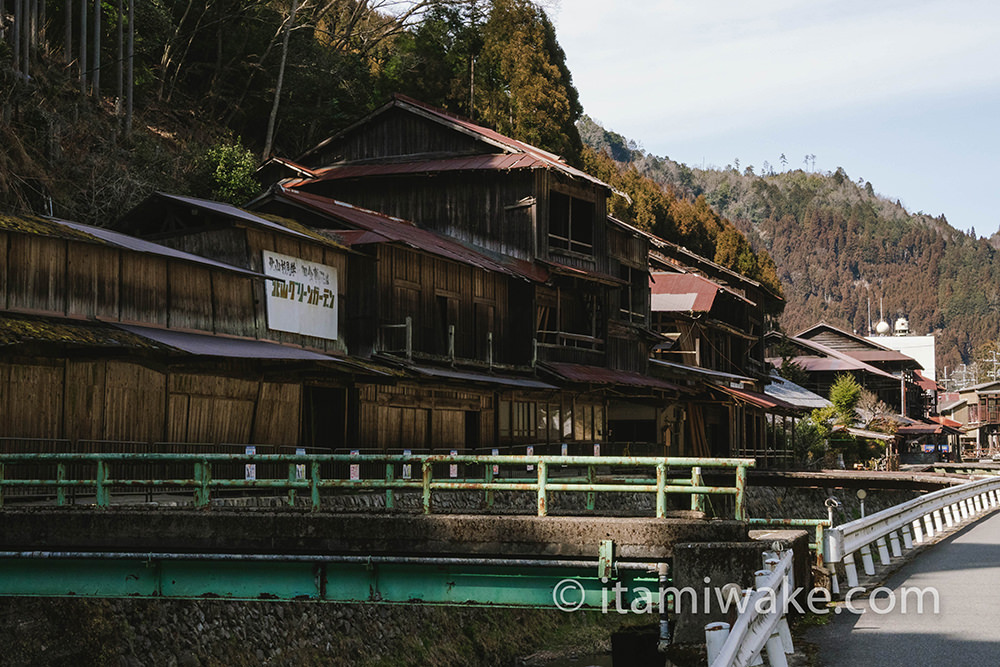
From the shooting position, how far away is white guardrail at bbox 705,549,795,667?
7.29m

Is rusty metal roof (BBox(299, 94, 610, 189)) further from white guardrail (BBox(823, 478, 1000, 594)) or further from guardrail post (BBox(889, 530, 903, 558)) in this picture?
guardrail post (BBox(889, 530, 903, 558))

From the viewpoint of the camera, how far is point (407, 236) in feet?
106

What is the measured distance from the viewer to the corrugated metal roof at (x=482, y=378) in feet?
94.7

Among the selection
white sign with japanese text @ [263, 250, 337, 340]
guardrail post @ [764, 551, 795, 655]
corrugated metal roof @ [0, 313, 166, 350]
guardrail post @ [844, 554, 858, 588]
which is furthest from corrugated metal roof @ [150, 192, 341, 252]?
guardrail post @ [764, 551, 795, 655]

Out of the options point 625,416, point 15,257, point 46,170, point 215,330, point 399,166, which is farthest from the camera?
point 625,416

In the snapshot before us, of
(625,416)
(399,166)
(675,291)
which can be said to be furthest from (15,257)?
(675,291)

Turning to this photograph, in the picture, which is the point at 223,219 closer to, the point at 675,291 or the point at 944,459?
the point at 675,291

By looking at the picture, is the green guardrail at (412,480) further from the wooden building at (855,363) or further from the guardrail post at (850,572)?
the wooden building at (855,363)

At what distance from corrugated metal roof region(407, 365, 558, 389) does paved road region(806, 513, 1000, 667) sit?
1350 cm

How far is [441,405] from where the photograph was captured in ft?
105

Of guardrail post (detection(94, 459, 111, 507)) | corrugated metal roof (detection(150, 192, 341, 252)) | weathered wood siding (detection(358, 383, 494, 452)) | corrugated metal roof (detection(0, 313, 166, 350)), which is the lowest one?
guardrail post (detection(94, 459, 111, 507))

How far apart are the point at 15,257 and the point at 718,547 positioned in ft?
47.5

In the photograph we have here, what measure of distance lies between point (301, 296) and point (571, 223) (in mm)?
16040

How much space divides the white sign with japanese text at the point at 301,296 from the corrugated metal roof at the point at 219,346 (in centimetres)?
174
